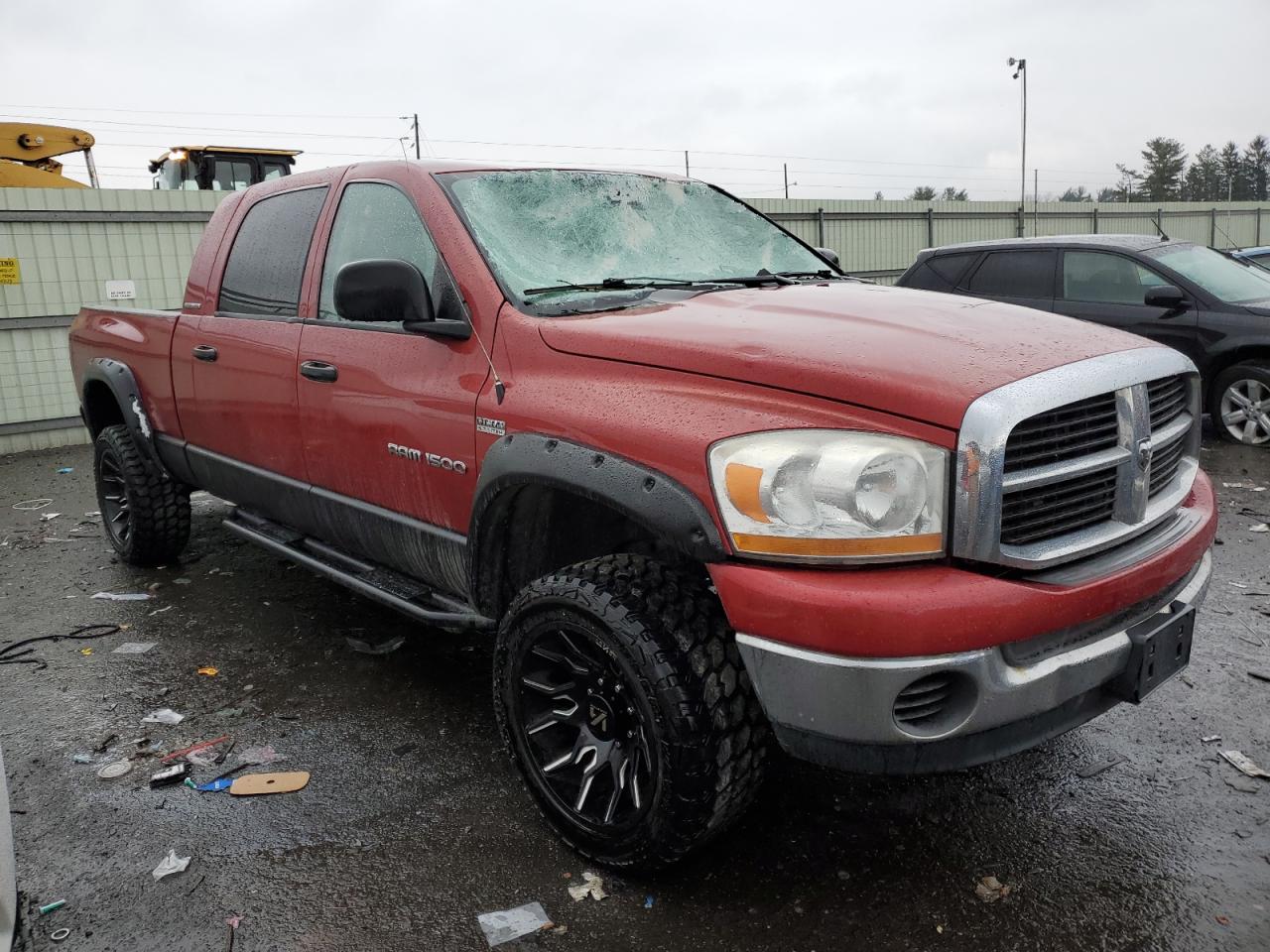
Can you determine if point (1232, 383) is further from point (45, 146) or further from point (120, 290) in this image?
point (45, 146)

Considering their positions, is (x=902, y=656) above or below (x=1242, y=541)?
above

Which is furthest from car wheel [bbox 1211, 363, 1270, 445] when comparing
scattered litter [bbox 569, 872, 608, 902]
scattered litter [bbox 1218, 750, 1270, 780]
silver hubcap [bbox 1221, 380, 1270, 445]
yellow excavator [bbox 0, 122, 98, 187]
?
yellow excavator [bbox 0, 122, 98, 187]

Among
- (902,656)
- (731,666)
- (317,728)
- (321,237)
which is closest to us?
(902,656)

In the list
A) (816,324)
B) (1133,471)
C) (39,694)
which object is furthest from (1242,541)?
(39,694)

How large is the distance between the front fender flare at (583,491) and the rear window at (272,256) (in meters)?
1.51

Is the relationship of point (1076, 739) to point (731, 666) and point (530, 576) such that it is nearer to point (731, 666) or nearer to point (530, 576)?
point (731, 666)

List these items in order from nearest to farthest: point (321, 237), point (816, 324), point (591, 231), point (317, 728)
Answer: point (816, 324) < point (591, 231) < point (317, 728) < point (321, 237)

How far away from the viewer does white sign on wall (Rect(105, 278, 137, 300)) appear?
1006cm

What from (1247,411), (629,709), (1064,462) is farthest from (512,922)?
(1247,411)

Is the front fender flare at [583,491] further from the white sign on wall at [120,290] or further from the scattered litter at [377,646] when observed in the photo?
the white sign on wall at [120,290]

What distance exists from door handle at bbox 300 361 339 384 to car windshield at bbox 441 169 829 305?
0.77 meters

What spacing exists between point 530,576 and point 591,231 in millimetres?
1150

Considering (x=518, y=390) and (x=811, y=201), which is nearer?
(x=518, y=390)

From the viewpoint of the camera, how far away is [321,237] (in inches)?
146
